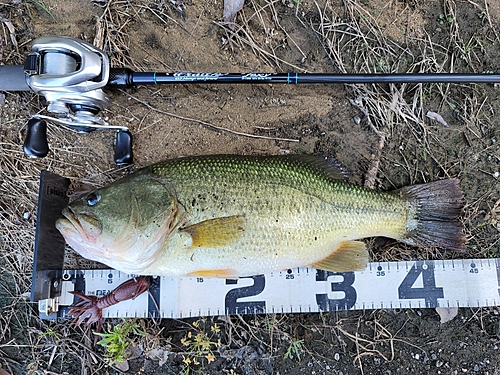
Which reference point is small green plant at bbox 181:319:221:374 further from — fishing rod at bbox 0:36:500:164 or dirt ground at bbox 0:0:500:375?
fishing rod at bbox 0:36:500:164

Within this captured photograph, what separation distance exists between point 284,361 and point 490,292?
1694mm

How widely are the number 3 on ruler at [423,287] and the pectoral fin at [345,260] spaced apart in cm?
50

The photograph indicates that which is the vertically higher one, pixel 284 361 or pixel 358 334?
pixel 358 334

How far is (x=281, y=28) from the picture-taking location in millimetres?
3250

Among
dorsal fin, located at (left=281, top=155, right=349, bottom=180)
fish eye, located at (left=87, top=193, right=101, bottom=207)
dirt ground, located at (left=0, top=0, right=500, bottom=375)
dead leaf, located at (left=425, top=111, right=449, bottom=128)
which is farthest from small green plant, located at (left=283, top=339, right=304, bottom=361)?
dead leaf, located at (left=425, top=111, right=449, bottom=128)

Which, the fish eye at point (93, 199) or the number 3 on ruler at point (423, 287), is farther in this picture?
the number 3 on ruler at point (423, 287)

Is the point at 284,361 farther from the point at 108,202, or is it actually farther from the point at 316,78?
the point at 316,78

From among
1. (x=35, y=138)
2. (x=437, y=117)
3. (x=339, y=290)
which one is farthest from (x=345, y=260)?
(x=35, y=138)

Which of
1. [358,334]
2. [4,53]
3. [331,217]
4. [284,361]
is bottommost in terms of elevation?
[284,361]

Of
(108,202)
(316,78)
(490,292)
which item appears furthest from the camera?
(490,292)

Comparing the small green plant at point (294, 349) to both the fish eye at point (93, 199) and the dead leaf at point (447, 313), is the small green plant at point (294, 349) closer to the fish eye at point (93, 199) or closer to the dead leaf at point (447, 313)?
the dead leaf at point (447, 313)

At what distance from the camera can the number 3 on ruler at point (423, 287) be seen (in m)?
3.06

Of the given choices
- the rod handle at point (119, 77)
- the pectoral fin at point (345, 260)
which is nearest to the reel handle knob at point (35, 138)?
the rod handle at point (119, 77)

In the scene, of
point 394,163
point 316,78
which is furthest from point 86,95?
point 394,163
